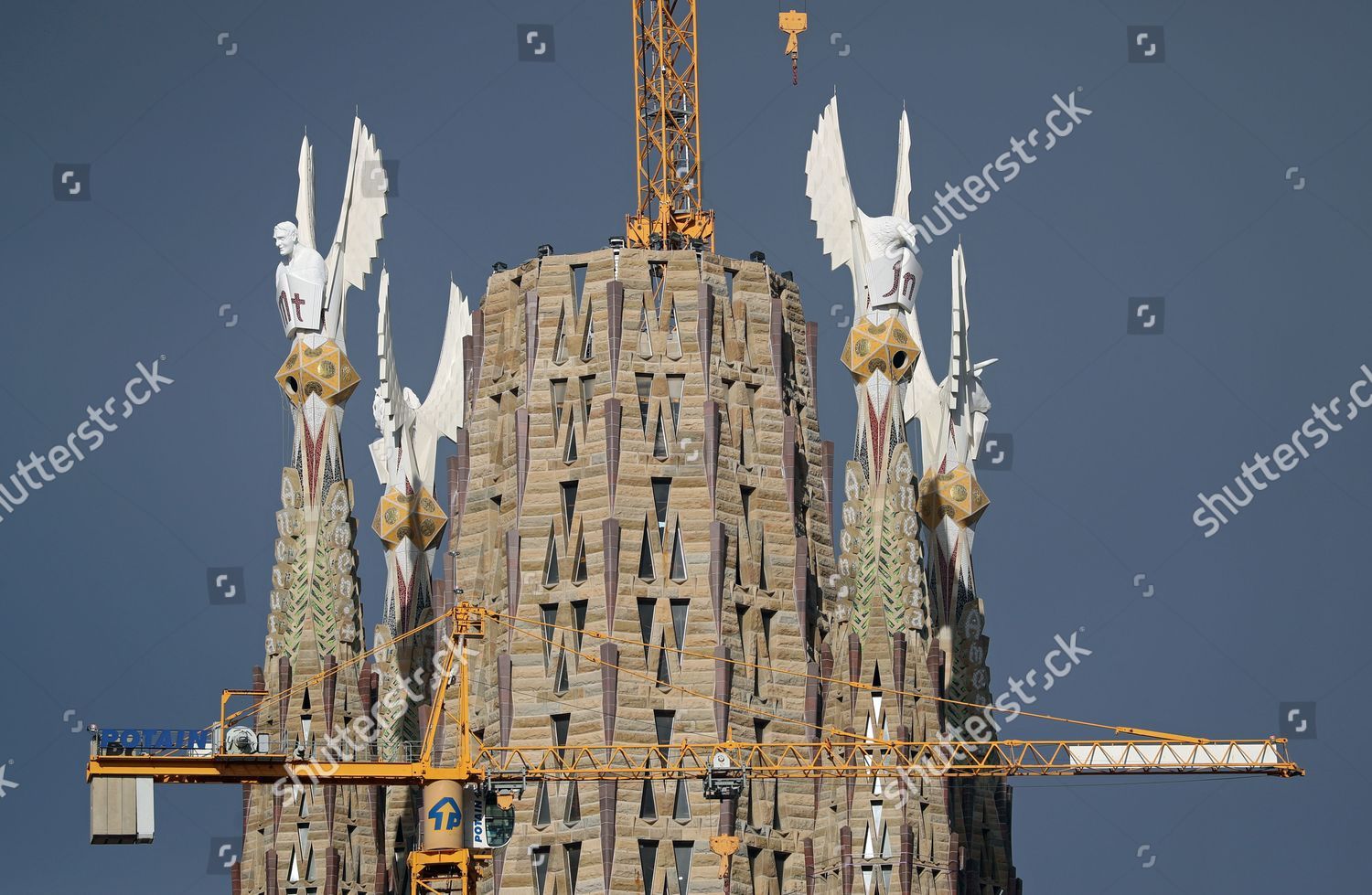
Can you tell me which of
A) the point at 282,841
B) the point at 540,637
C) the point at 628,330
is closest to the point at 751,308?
the point at 628,330

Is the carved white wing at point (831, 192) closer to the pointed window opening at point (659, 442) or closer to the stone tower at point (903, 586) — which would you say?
the stone tower at point (903, 586)

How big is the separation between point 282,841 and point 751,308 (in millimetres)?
31073

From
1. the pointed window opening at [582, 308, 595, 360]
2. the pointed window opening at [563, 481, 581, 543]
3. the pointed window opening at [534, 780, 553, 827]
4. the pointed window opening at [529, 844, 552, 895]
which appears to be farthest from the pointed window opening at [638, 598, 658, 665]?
the pointed window opening at [582, 308, 595, 360]

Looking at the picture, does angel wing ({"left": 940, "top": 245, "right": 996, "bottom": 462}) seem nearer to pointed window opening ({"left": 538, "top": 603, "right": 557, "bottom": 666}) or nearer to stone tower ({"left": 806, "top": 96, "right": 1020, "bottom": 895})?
stone tower ({"left": 806, "top": 96, "right": 1020, "bottom": 895})

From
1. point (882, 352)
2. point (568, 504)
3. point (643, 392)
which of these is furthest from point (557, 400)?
point (882, 352)

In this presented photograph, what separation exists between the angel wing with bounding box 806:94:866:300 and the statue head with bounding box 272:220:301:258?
23.3 meters

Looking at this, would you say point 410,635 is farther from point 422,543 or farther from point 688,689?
point 688,689

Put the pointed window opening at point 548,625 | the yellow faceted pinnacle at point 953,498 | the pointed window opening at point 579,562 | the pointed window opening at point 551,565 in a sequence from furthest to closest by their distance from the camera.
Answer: the yellow faceted pinnacle at point 953,498 < the pointed window opening at point 551,565 < the pointed window opening at point 579,562 < the pointed window opening at point 548,625

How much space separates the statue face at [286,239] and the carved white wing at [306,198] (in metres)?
0.46

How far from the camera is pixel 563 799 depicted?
177875 mm

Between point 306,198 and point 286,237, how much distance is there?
2.33 metres

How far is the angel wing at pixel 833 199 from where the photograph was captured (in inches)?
7421

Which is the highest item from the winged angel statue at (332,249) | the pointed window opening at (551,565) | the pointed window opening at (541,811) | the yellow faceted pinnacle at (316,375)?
the winged angel statue at (332,249)

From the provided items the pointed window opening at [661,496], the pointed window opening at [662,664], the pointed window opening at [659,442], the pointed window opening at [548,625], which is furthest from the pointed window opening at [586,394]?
the pointed window opening at [662,664]
